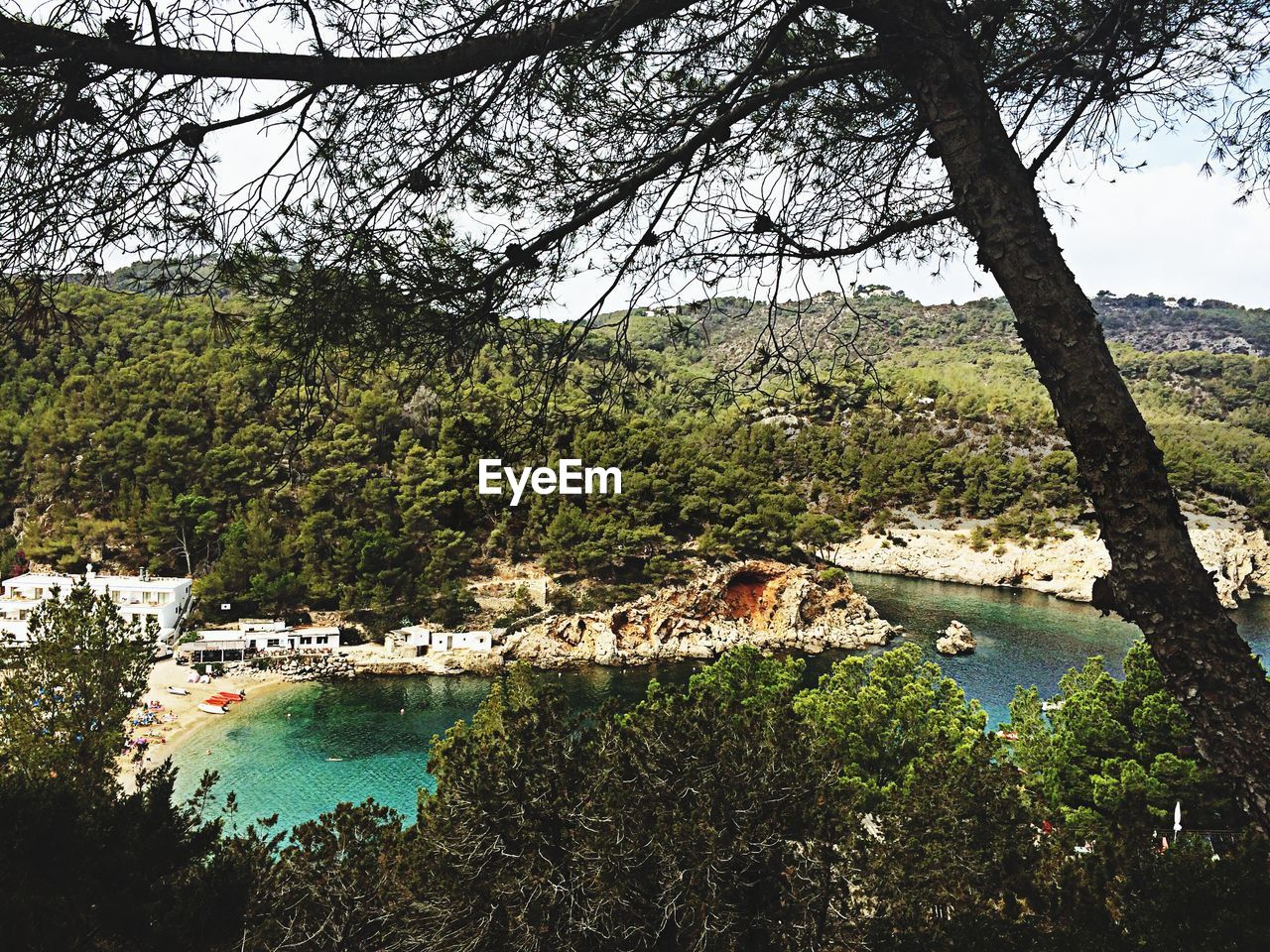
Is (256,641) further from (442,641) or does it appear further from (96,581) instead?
(96,581)

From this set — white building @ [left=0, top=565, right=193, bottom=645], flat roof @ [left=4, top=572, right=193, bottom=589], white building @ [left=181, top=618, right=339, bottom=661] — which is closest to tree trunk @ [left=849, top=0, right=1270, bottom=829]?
white building @ [left=181, top=618, right=339, bottom=661]

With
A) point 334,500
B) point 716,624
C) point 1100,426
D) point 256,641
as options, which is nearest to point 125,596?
point 256,641

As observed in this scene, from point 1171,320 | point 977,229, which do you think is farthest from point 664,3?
point 1171,320

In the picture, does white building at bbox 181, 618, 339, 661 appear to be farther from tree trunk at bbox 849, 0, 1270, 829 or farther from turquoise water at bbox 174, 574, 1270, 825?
tree trunk at bbox 849, 0, 1270, 829

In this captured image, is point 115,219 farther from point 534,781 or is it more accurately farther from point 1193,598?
point 534,781

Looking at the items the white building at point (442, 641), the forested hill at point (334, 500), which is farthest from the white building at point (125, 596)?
the white building at point (442, 641)

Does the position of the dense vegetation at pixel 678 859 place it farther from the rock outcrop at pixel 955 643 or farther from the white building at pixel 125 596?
the white building at pixel 125 596
